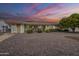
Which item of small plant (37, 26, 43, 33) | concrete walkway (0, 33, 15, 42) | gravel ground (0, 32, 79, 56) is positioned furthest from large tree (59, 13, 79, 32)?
concrete walkway (0, 33, 15, 42)

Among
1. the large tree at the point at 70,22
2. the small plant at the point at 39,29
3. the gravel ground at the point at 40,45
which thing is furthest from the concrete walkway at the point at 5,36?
the large tree at the point at 70,22

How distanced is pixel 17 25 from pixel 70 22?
0.76 meters

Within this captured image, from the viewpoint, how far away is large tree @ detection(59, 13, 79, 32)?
142 inches

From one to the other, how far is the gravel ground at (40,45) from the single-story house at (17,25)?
0.09 meters

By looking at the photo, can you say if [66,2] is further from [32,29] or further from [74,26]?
[32,29]

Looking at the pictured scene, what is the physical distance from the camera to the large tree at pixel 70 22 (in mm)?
3614

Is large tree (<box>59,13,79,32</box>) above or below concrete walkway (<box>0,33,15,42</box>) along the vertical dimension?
above

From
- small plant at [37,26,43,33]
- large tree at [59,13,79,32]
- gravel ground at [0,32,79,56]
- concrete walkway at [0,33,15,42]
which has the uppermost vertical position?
large tree at [59,13,79,32]

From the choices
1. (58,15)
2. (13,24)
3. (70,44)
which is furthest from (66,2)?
(13,24)

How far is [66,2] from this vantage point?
11.7 feet

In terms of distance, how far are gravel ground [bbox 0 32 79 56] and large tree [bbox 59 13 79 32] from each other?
0.12 metres

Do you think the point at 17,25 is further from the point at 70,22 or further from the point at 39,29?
the point at 70,22

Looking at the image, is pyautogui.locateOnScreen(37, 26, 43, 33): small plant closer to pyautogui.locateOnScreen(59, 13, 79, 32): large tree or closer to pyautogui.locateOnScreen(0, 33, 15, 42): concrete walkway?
pyautogui.locateOnScreen(59, 13, 79, 32): large tree

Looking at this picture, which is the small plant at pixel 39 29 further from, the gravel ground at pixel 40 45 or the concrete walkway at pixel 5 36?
the concrete walkway at pixel 5 36
